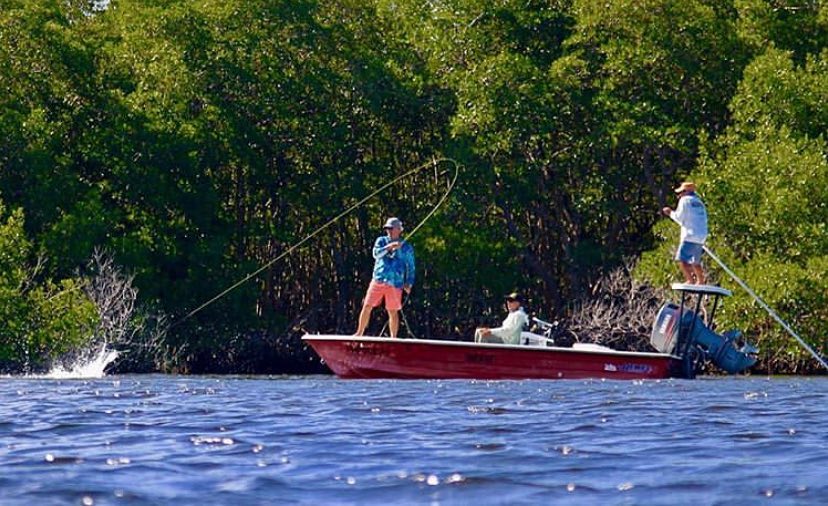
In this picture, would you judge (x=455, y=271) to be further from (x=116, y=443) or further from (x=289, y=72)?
(x=116, y=443)

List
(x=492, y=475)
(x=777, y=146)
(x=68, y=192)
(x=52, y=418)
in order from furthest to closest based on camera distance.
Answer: (x=68, y=192), (x=777, y=146), (x=52, y=418), (x=492, y=475)

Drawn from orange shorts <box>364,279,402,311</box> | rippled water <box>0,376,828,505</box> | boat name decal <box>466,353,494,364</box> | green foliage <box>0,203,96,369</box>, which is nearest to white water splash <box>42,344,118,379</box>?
green foliage <box>0,203,96,369</box>

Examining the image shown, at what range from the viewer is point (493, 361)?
19.6 m

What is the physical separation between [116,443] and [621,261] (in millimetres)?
23758

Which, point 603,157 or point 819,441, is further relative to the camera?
point 603,157

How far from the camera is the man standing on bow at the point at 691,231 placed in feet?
63.2

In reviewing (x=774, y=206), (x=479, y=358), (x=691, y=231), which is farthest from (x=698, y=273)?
(x=774, y=206)

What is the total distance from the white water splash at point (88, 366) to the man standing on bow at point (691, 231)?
10.3 metres

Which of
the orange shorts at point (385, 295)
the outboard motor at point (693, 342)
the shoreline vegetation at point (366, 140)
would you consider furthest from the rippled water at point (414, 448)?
the shoreline vegetation at point (366, 140)

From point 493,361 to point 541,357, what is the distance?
57cm

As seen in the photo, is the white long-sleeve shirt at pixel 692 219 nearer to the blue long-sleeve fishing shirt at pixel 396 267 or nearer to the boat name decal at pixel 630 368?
the boat name decal at pixel 630 368

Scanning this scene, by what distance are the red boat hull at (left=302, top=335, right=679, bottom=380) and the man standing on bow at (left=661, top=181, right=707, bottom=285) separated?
1.03 metres

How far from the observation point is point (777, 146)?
28.4 meters

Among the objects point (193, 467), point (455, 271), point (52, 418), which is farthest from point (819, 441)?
point (455, 271)
